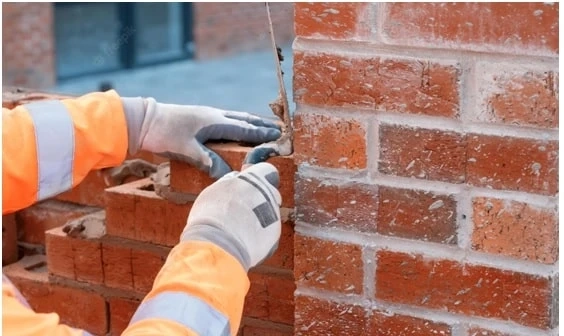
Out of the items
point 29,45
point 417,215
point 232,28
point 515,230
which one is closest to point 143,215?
point 417,215

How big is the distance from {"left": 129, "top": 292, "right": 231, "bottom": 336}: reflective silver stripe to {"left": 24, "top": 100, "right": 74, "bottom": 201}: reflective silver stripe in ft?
1.42

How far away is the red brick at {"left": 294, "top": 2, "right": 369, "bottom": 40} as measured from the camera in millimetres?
1441

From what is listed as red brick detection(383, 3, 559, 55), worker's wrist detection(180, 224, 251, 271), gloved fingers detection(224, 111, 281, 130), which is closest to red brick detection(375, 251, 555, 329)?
worker's wrist detection(180, 224, 251, 271)

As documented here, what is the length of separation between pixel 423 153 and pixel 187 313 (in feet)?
1.32

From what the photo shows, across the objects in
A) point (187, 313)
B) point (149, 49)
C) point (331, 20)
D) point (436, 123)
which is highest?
point (331, 20)

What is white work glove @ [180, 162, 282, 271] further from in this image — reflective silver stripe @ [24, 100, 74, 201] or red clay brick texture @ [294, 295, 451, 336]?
reflective silver stripe @ [24, 100, 74, 201]

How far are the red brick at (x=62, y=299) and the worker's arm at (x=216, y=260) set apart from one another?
0.66 m

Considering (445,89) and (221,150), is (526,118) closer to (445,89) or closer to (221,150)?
(445,89)

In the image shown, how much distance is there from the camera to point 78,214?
2.29 meters

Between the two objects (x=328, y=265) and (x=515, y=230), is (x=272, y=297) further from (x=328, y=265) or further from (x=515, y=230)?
(x=515, y=230)

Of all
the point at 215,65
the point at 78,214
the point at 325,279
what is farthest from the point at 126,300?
the point at 215,65

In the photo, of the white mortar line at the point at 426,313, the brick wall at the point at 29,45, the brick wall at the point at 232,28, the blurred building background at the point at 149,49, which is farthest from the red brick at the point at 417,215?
the brick wall at the point at 232,28

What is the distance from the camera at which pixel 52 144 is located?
1.73 m

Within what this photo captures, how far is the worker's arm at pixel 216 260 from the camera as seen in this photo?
4.51 ft
